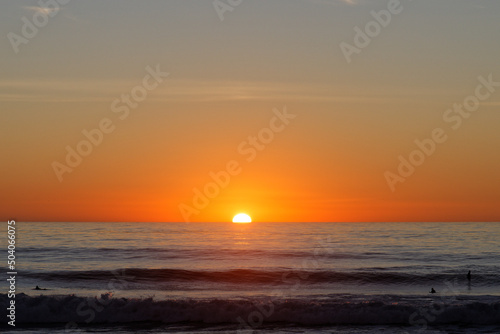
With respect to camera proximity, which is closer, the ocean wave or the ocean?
the ocean

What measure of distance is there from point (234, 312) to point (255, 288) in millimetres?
10372

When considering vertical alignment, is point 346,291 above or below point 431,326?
above

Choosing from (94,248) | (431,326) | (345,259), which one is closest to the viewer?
(431,326)

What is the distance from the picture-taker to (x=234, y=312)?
86.5ft

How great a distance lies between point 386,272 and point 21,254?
32501 mm

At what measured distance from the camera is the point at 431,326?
24.7m

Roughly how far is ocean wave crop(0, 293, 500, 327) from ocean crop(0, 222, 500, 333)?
0.05m

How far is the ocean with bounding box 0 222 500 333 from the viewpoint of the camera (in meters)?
25.2

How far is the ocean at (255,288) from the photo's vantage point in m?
25.2

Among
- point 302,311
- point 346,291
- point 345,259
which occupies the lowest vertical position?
point 302,311

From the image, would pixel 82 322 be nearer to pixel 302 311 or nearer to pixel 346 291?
pixel 302 311

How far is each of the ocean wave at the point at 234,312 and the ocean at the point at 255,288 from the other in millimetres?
48

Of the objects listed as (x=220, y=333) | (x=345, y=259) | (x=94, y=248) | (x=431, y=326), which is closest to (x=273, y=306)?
(x=220, y=333)

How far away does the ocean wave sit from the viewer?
83.6 ft
